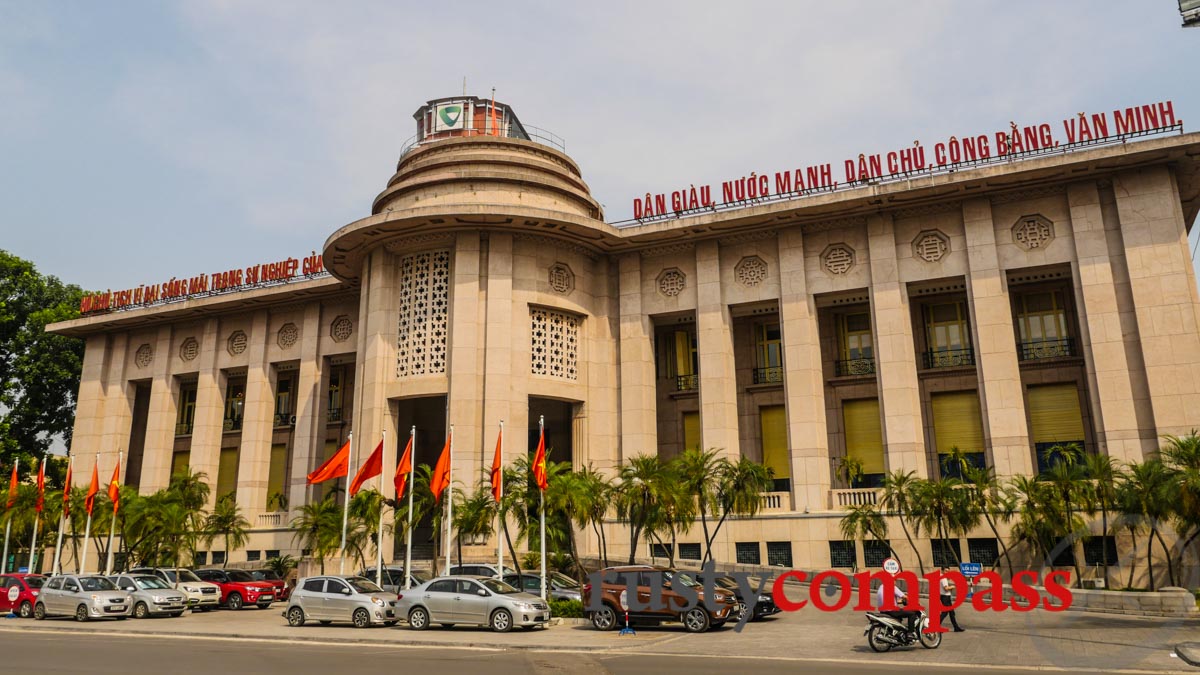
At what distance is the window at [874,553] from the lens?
32.8m

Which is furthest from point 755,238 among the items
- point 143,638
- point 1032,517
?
point 143,638

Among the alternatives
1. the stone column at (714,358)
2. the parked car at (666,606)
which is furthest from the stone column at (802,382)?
the parked car at (666,606)

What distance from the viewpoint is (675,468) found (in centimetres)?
2984

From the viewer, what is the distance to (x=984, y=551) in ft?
103

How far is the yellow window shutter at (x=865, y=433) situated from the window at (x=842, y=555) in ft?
17.1

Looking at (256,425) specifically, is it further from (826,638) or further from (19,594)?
(826,638)

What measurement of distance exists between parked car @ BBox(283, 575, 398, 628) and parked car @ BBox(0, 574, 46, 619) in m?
10.8

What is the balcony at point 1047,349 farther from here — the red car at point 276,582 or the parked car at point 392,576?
the red car at point 276,582

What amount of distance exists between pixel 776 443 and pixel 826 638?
20.3 m

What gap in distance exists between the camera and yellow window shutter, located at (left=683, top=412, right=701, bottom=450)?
40750 millimetres

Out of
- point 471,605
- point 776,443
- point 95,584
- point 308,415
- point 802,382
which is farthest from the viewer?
point 308,415

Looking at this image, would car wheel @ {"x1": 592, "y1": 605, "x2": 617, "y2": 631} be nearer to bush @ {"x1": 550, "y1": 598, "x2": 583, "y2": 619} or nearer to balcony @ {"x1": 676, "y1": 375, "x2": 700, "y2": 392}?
bush @ {"x1": 550, "y1": 598, "x2": 583, "y2": 619}

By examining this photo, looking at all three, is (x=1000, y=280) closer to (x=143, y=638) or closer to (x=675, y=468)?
(x=675, y=468)

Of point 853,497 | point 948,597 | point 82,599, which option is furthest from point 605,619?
point 82,599
